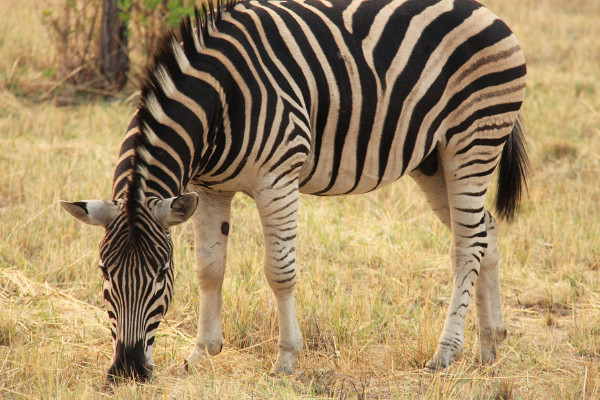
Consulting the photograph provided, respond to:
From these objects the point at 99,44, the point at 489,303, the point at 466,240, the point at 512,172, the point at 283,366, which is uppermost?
the point at 99,44

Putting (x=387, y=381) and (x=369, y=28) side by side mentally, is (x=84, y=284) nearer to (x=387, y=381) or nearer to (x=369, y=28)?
(x=387, y=381)

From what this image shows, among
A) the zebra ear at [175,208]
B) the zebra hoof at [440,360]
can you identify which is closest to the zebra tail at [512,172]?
the zebra hoof at [440,360]

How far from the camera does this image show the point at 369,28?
14.8ft

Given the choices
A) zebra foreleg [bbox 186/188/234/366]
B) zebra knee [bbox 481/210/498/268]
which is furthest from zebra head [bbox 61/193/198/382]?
zebra knee [bbox 481/210/498/268]

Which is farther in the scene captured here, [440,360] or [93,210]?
[440,360]

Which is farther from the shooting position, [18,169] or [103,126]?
[103,126]

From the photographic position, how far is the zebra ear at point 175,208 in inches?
142

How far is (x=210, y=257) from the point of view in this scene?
462 cm

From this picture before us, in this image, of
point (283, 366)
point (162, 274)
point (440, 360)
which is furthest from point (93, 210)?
point (440, 360)

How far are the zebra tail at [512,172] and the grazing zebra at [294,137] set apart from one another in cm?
3

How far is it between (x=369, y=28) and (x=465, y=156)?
1.08 metres

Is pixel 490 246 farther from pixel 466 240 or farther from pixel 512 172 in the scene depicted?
pixel 512 172

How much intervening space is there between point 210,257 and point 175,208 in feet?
3.43

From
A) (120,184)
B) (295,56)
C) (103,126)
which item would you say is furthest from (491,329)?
(103,126)
